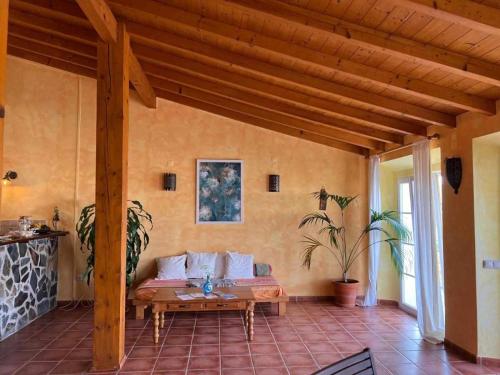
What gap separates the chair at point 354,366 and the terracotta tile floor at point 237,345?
198cm

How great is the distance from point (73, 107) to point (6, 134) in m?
1.08

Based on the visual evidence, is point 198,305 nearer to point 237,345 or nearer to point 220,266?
point 237,345

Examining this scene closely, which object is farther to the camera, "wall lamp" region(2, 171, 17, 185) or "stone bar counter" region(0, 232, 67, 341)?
"wall lamp" region(2, 171, 17, 185)

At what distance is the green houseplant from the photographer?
16.4 ft

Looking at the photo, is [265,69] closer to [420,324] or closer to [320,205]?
[320,205]

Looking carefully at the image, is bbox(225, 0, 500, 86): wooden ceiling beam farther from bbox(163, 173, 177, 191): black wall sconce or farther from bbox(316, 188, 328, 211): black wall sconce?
bbox(163, 173, 177, 191): black wall sconce

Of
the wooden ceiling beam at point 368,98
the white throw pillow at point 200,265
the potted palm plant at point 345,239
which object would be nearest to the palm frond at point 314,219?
the potted palm plant at point 345,239

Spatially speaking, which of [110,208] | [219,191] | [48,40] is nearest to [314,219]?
[219,191]

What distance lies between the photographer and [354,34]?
2.65 meters

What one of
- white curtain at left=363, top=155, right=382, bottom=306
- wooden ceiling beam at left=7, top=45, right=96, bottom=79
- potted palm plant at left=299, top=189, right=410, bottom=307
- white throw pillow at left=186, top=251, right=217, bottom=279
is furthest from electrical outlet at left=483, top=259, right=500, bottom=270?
wooden ceiling beam at left=7, top=45, right=96, bottom=79

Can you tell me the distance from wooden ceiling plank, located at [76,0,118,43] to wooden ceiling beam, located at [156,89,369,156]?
224 cm

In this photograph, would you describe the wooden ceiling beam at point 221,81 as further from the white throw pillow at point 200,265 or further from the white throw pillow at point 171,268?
the white throw pillow at point 171,268

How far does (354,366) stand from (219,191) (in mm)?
4431

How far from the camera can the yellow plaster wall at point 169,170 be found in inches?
216
